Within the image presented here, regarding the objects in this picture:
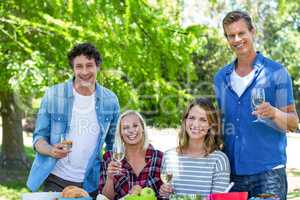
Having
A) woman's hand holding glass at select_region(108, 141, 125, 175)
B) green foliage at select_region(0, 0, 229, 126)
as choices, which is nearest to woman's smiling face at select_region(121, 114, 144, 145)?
woman's hand holding glass at select_region(108, 141, 125, 175)

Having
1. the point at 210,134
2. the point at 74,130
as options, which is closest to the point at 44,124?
the point at 74,130

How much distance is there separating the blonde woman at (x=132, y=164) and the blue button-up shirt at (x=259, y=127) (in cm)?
55

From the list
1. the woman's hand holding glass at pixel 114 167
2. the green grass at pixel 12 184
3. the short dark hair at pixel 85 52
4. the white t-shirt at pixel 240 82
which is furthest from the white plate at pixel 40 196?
the green grass at pixel 12 184

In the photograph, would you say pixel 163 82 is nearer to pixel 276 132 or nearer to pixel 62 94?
pixel 62 94

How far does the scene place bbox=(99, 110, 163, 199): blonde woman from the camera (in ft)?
11.5

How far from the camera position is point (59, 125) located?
12.3 ft

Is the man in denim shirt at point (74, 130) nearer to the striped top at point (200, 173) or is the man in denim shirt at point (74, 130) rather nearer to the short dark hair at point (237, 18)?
the striped top at point (200, 173)

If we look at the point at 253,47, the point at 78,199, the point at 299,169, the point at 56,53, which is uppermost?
the point at 56,53

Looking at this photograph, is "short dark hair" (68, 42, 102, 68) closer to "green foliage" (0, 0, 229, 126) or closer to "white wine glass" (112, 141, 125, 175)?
"white wine glass" (112, 141, 125, 175)

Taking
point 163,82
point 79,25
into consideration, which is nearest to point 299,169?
point 163,82

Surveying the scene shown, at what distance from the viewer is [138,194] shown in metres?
3.15

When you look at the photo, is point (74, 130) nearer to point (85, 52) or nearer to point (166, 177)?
point (85, 52)

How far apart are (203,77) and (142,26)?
66.3ft

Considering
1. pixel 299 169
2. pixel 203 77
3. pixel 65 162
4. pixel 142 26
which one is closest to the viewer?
pixel 65 162
